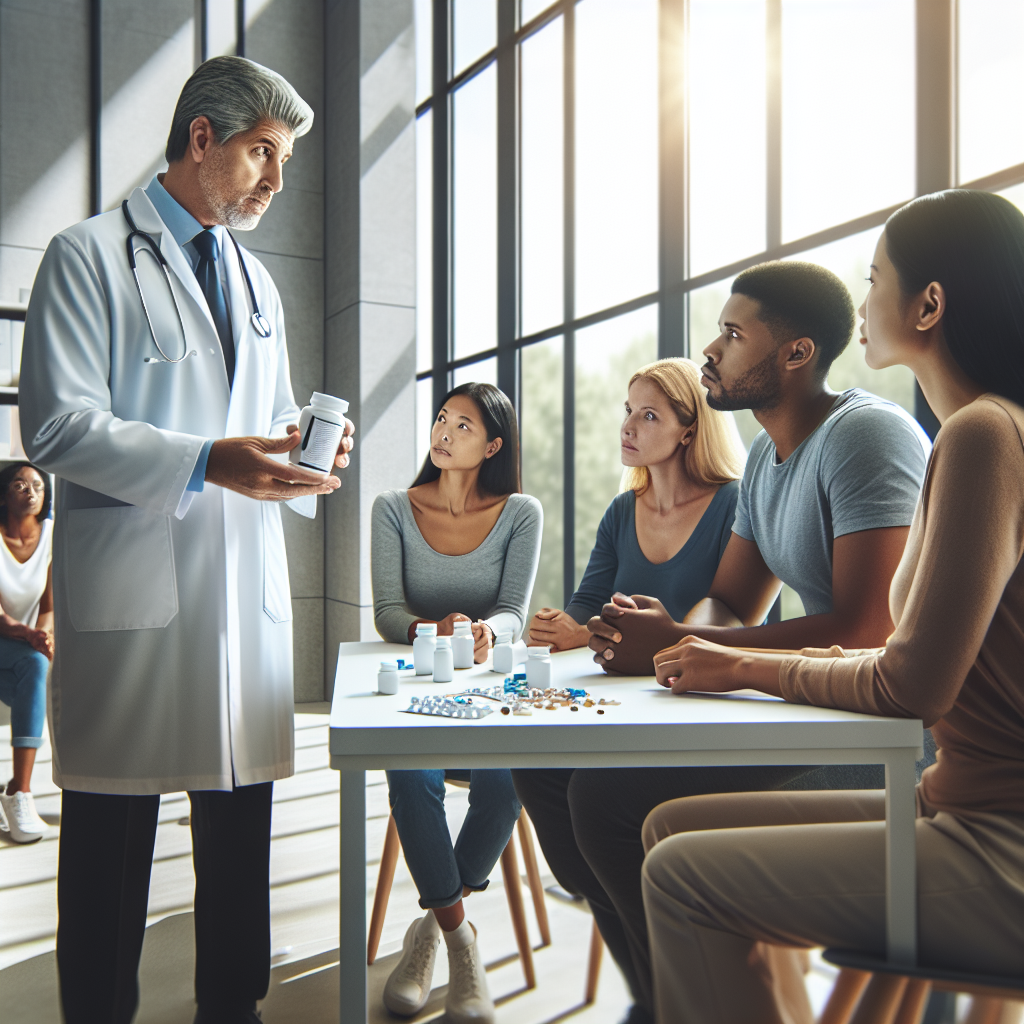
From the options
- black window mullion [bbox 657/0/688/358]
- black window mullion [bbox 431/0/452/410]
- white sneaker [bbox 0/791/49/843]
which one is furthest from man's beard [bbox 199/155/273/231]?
black window mullion [bbox 431/0/452/410]

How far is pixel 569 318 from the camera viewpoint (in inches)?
148

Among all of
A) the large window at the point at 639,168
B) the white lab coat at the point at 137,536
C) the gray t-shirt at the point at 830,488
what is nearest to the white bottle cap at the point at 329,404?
the white lab coat at the point at 137,536

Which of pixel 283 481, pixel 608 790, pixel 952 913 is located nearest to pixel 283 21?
pixel 283 481

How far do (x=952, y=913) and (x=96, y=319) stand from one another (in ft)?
4.84

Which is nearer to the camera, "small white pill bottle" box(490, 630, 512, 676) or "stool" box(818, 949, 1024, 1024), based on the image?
"stool" box(818, 949, 1024, 1024)

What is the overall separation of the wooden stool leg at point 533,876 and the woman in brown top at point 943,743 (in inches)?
37.7

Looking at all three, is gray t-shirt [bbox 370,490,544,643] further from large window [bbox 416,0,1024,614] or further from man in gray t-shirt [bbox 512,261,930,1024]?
large window [bbox 416,0,1024,614]

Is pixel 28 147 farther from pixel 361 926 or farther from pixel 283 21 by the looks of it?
pixel 361 926

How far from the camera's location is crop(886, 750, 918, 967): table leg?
0.93m

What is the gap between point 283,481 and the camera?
1.41 metres

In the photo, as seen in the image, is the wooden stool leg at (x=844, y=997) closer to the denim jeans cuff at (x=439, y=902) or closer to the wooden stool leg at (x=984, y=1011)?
the wooden stool leg at (x=984, y=1011)

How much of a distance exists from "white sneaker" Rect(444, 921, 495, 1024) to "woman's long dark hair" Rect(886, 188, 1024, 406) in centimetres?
141

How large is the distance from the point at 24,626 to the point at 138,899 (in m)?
2.06

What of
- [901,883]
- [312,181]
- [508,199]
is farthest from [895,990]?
[312,181]
